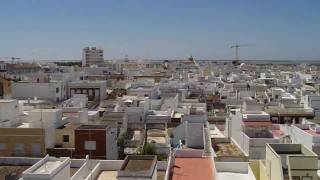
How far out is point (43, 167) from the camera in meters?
15.8

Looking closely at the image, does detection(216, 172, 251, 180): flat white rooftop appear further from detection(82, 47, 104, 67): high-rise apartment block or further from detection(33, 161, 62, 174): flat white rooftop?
detection(82, 47, 104, 67): high-rise apartment block

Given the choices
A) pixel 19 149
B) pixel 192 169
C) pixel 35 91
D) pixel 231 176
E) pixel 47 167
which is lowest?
pixel 231 176

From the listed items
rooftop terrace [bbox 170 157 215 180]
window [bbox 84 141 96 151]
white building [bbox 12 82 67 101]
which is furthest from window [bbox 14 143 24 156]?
white building [bbox 12 82 67 101]

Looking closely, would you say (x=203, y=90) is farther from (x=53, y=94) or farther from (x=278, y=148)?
(x=278, y=148)

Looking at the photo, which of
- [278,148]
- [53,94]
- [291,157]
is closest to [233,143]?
[278,148]

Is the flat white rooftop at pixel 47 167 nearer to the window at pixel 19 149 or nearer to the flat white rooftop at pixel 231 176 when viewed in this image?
the flat white rooftop at pixel 231 176

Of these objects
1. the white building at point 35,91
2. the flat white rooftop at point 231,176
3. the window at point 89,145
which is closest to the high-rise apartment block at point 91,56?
the white building at point 35,91

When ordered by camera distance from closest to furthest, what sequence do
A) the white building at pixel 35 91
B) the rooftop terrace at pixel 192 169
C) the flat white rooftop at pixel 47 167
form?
1. the flat white rooftop at pixel 47 167
2. the rooftop terrace at pixel 192 169
3. the white building at pixel 35 91

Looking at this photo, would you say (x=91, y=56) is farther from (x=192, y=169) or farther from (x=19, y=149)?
(x=192, y=169)

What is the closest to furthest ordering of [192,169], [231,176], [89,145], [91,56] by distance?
[192,169]
[231,176]
[89,145]
[91,56]

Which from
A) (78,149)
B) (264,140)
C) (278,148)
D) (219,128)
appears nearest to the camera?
(278,148)

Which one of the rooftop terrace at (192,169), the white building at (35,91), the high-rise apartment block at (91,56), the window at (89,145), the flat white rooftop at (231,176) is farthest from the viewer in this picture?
the high-rise apartment block at (91,56)

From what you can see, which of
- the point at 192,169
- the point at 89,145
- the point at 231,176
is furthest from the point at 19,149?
the point at 231,176

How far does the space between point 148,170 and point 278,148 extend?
5.55 m
